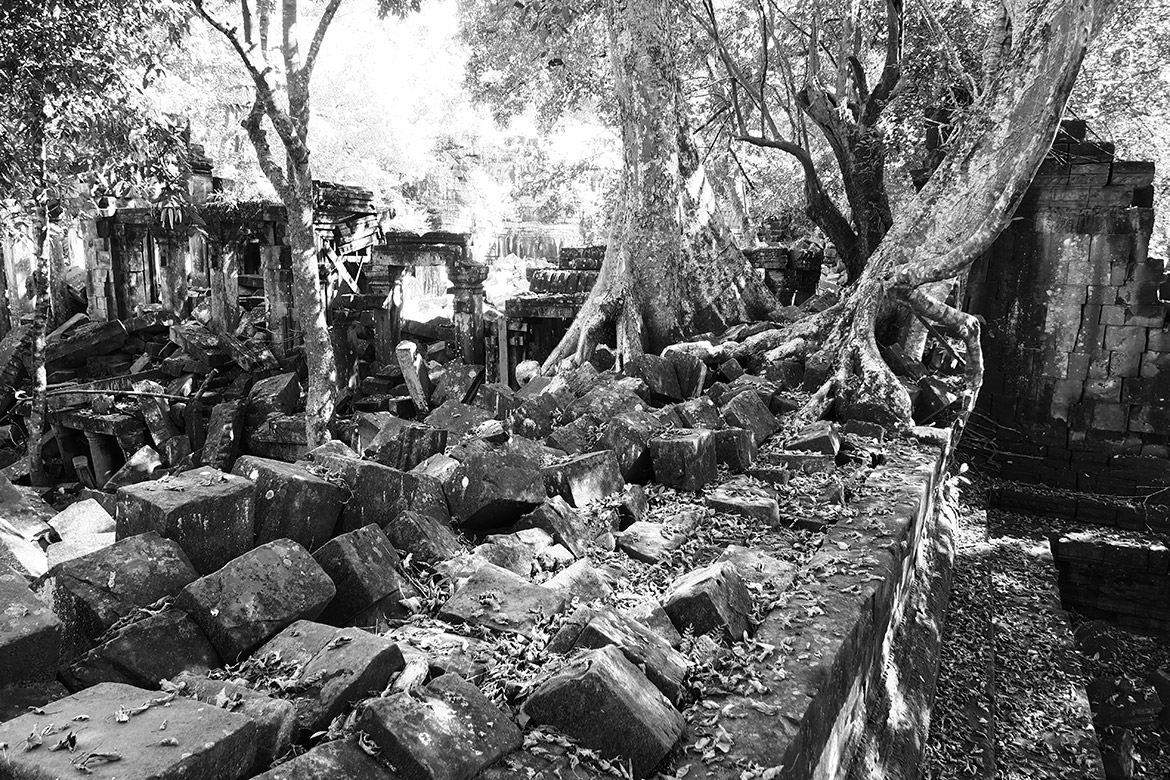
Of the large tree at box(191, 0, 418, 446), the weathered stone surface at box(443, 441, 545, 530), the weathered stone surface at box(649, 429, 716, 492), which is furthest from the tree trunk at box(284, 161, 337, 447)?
the weathered stone surface at box(443, 441, 545, 530)

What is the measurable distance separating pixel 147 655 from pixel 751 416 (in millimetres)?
3440

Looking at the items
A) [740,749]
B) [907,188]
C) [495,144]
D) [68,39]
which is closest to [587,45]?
[907,188]

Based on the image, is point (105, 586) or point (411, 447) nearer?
point (105, 586)

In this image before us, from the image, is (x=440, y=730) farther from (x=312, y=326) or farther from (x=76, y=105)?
(x=312, y=326)

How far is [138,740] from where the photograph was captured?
1336 mm

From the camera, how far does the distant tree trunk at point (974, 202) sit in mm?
5734

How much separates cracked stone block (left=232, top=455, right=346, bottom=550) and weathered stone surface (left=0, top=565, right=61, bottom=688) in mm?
635

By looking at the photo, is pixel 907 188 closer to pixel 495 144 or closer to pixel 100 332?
pixel 100 332

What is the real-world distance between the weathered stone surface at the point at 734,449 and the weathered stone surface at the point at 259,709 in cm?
278

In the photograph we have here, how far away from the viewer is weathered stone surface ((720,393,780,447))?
14.5 ft

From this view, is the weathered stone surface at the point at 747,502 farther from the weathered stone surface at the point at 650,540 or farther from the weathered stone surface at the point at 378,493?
the weathered stone surface at the point at 378,493

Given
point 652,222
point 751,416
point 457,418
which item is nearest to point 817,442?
point 751,416

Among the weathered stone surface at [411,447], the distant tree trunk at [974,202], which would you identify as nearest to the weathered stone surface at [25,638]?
the weathered stone surface at [411,447]

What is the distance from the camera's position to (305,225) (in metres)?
8.65
